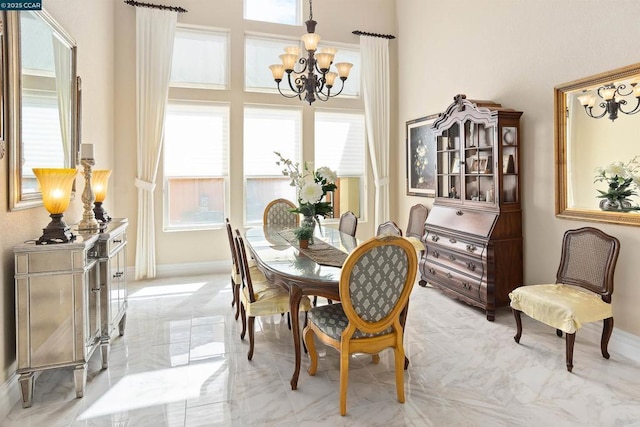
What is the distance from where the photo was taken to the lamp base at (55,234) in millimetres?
2322

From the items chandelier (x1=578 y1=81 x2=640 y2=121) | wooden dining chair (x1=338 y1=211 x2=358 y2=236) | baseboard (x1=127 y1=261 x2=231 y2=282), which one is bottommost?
baseboard (x1=127 y1=261 x2=231 y2=282)

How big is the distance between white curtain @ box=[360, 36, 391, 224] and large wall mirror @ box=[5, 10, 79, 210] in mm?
4148

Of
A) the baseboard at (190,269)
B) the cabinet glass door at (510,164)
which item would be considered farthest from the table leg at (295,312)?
the baseboard at (190,269)

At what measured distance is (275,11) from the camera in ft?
19.1

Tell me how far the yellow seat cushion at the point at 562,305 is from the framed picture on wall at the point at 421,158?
2.40 meters

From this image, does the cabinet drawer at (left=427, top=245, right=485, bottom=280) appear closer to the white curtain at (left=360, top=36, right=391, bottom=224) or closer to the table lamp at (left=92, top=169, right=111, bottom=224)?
the white curtain at (left=360, top=36, right=391, bottom=224)

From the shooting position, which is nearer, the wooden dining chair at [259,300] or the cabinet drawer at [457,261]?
the wooden dining chair at [259,300]

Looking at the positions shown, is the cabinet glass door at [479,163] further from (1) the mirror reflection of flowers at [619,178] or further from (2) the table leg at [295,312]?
(2) the table leg at [295,312]

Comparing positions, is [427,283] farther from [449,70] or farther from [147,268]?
[147,268]

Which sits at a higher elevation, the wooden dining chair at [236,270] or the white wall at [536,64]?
the white wall at [536,64]

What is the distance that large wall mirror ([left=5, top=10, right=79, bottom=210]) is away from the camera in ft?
7.65

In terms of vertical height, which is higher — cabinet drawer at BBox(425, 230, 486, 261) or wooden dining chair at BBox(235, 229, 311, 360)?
cabinet drawer at BBox(425, 230, 486, 261)

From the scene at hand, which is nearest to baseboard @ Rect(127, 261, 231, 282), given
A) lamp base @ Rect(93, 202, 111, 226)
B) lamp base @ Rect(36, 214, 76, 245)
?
lamp base @ Rect(93, 202, 111, 226)

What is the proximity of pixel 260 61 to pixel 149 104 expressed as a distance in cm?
177
